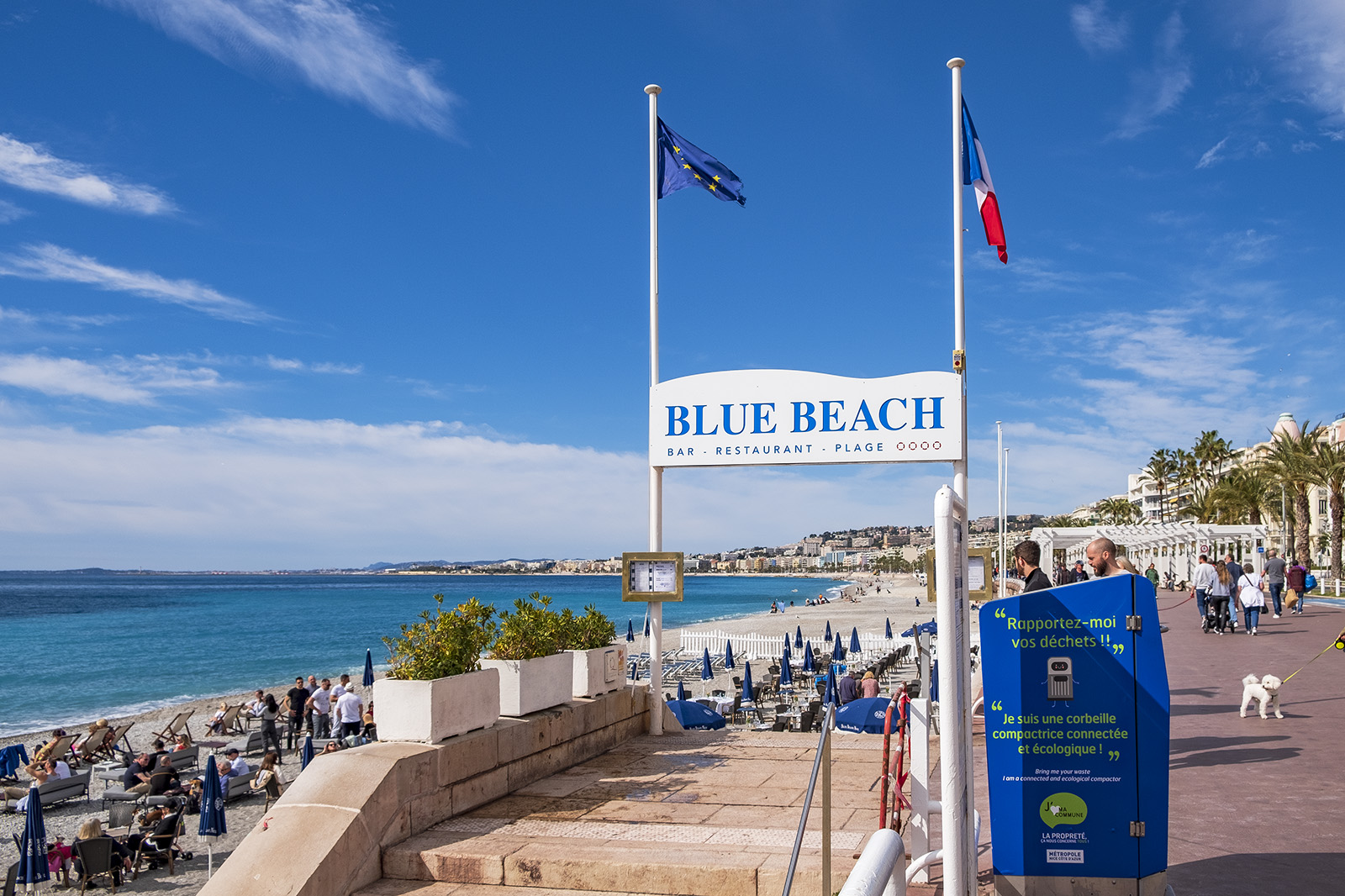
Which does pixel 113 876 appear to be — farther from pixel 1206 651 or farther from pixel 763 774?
pixel 1206 651

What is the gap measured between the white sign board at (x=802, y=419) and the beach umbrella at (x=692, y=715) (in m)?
3.25

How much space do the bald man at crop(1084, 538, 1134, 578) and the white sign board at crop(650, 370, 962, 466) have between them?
8.86 feet

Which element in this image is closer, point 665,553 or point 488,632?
point 488,632

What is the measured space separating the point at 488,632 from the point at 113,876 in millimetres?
7157

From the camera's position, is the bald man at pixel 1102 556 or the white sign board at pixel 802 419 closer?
the bald man at pixel 1102 556

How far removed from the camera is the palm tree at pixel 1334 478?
4506 centimetres

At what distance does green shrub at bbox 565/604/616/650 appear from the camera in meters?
8.77

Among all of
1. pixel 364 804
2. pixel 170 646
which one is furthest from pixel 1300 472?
pixel 170 646

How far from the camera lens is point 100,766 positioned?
18609 millimetres

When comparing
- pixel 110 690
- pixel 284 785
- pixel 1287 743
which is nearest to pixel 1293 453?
pixel 1287 743

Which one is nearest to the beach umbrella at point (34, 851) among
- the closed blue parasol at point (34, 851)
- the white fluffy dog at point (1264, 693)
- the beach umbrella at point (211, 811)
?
the closed blue parasol at point (34, 851)

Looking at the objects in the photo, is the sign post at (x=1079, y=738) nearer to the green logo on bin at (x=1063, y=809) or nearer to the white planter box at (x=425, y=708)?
the green logo on bin at (x=1063, y=809)

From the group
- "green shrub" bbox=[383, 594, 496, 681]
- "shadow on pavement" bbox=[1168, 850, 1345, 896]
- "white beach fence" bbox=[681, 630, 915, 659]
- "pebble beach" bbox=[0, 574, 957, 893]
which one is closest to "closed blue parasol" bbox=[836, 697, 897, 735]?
"pebble beach" bbox=[0, 574, 957, 893]

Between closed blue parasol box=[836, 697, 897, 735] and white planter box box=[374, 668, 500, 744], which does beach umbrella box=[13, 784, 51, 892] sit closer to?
white planter box box=[374, 668, 500, 744]
